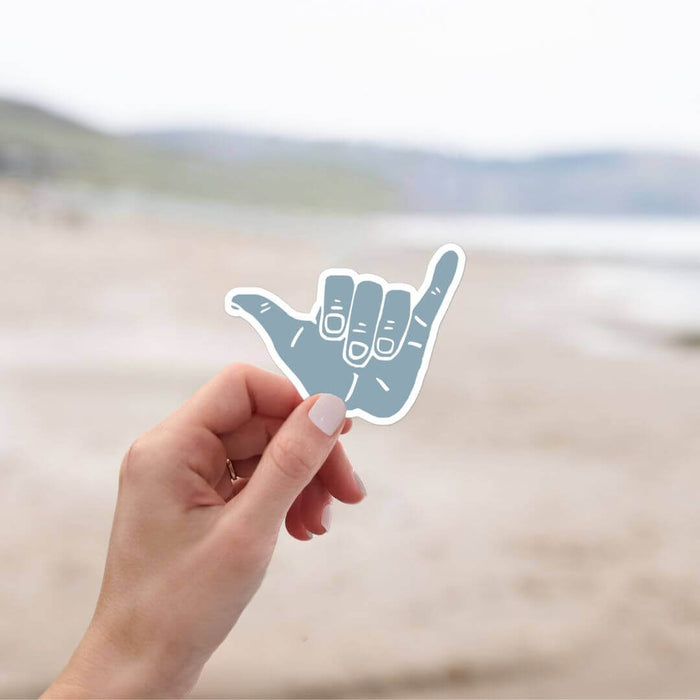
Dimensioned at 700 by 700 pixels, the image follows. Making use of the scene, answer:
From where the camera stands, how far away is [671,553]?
2.06 m

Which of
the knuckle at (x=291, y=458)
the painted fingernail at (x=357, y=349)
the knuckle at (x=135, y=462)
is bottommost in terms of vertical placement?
the knuckle at (x=135, y=462)

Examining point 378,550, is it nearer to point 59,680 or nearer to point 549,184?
point 59,680

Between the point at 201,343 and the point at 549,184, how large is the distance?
4425 cm

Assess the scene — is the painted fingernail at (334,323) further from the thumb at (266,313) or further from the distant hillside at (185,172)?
the distant hillside at (185,172)

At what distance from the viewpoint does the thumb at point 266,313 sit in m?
0.99

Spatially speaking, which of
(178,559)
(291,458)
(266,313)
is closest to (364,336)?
(266,313)

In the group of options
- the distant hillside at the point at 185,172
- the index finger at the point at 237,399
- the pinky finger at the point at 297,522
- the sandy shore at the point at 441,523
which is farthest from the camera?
the distant hillside at the point at 185,172

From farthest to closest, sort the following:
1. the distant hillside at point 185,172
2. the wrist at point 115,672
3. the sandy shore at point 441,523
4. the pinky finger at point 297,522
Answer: the distant hillside at point 185,172 → the sandy shore at point 441,523 → the pinky finger at point 297,522 → the wrist at point 115,672

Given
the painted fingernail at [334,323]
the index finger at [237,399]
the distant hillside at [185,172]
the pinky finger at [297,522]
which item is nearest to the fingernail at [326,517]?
the pinky finger at [297,522]

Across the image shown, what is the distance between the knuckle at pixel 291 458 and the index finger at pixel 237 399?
169 mm

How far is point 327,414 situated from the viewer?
2.74 ft

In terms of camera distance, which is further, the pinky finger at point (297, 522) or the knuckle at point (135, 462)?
the pinky finger at point (297, 522)

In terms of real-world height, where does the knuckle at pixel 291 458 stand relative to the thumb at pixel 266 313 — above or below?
below

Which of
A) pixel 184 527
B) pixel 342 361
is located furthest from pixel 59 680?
pixel 342 361
